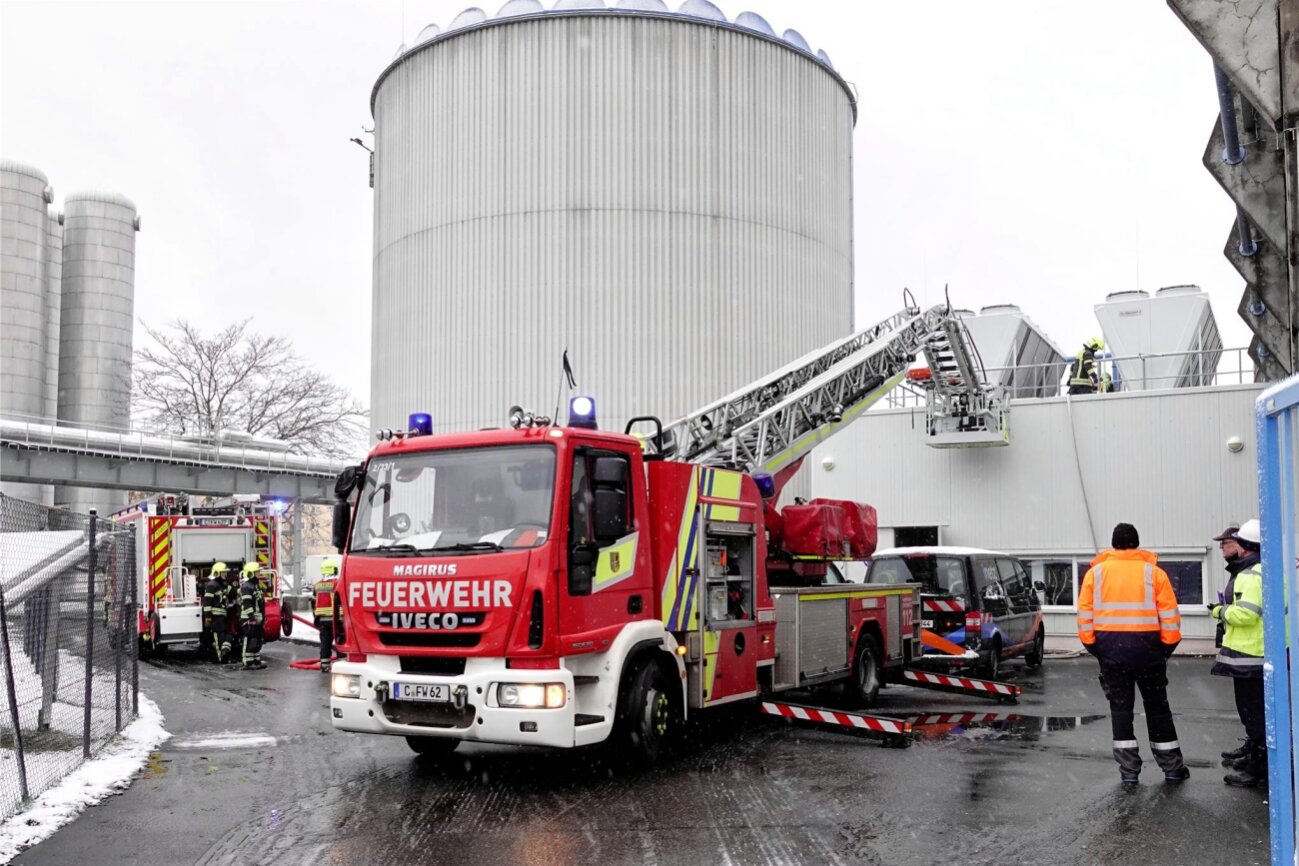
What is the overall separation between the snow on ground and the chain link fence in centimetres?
10

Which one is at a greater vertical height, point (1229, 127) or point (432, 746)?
point (1229, 127)

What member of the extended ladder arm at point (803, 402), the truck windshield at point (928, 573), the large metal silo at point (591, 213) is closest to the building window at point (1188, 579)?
the extended ladder arm at point (803, 402)

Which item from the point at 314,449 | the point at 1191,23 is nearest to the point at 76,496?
the point at 314,449

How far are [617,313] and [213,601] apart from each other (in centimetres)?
1154

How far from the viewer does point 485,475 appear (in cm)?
838

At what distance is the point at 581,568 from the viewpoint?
8125 millimetres

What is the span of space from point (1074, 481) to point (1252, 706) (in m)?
13.1

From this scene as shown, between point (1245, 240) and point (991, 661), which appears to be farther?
point (991, 661)

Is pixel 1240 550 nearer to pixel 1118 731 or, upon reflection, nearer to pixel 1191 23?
pixel 1118 731

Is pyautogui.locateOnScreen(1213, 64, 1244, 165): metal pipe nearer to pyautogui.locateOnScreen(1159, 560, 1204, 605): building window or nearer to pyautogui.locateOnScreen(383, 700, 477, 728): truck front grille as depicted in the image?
pyautogui.locateOnScreen(383, 700, 477, 728): truck front grille

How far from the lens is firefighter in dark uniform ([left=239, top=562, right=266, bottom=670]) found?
17.1 meters

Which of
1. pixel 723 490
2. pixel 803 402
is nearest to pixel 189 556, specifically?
pixel 803 402

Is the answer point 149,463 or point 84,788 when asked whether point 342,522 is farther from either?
point 149,463

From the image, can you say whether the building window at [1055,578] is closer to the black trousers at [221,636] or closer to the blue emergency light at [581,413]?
the black trousers at [221,636]
